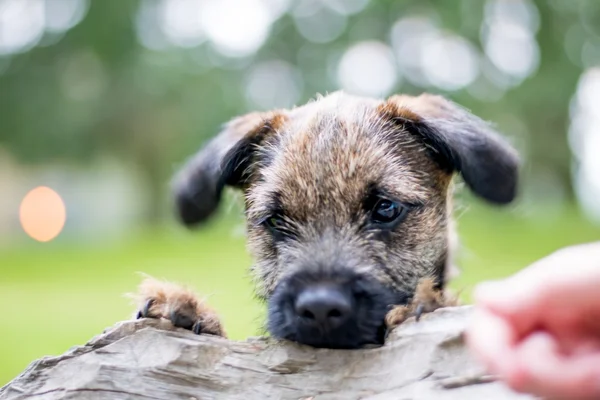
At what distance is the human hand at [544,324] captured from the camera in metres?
1.25

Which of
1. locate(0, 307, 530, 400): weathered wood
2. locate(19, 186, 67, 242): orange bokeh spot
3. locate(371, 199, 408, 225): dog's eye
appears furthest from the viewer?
locate(19, 186, 67, 242): orange bokeh spot

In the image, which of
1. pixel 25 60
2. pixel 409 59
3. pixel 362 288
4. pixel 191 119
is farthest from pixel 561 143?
pixel 362 288

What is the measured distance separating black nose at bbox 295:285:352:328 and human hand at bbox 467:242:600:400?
2.48 ft

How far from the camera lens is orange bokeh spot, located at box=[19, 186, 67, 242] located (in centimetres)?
901

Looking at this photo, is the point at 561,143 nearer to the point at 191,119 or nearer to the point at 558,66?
the point at 558,66

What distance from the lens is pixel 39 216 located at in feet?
29.8

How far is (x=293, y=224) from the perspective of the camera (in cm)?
267

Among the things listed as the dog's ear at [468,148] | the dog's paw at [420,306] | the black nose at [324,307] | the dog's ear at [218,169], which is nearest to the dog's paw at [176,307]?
the black nose at [324,307]

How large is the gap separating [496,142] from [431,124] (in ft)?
0.96

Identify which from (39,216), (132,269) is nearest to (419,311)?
(132,269)

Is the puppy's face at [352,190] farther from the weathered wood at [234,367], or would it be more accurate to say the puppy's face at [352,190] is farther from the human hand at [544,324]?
the human hand at [544,324]

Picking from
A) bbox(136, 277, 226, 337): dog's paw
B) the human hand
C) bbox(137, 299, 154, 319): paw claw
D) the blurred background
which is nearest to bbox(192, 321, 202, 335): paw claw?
bbox(136, 277, 226, 337): dog's paw

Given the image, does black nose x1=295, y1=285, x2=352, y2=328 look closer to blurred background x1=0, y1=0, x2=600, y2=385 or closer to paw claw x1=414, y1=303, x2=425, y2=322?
paw claw x1=414, y1=303, x2=425, y2=322

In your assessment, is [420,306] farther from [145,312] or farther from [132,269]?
[132,269]
